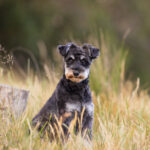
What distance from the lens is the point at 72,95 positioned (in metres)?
5.08

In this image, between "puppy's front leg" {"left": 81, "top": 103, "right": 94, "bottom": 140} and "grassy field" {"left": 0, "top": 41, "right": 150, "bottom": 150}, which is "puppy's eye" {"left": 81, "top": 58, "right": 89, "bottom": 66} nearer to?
"puppy's front leg" {"left": 81, "top": 103, "right": 94, "bottom": 140}

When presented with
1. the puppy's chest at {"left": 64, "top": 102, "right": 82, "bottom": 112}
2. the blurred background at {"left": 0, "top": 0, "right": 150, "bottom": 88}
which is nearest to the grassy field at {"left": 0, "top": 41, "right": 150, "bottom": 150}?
the puppy's chest at {"left": 64, "top": 102, "right": 82, "bottom": 112}

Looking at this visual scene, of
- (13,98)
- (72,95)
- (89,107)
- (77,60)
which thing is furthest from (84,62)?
(13,98)

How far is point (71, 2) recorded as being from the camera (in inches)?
646

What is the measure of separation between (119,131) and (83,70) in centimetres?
102

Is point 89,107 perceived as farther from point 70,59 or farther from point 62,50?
point 62,50

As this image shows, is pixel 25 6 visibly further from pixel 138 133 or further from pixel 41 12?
pixel 138 133

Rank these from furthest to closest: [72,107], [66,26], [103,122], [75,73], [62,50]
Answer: [66,26], [103,122], [62,50], [72,107], [75,73]

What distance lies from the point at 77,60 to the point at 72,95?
54cm

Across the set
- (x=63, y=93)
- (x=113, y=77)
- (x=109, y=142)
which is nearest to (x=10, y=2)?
(x=113, y=77)

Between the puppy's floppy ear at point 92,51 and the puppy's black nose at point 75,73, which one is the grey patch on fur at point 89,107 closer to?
the puppy's black nose at point 75,73

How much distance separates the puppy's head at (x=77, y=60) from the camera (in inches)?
191

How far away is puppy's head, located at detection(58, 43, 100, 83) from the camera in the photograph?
4.84 meters

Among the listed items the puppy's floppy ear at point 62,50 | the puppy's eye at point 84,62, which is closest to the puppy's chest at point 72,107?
the puppy's eye at point 84,62
